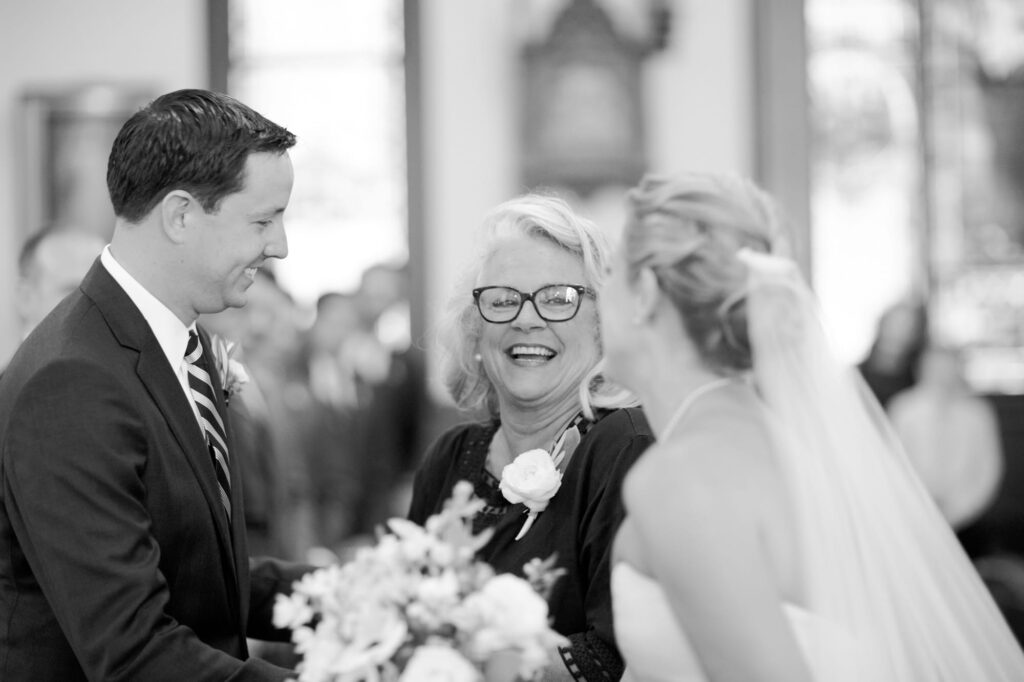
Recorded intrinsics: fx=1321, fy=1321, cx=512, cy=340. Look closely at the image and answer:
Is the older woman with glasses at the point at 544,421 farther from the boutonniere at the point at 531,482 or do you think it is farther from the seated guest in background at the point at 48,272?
the seated guest in background at the point at 48,272

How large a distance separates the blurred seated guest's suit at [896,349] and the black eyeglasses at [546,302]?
18.4 feet

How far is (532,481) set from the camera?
2.81 metres

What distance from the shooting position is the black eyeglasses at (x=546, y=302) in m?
3.07

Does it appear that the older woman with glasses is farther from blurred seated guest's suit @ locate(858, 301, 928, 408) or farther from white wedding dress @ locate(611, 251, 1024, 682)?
blurred seated guest's suit @ locate(858, 301, 928, 408)

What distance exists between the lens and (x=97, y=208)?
9.18m

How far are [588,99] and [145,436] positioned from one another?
22.0 feet

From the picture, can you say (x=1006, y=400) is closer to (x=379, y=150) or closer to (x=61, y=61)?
(x=379, y=150)

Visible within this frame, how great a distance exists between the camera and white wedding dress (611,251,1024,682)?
2.08m

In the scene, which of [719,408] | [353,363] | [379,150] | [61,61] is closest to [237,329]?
[353,363]

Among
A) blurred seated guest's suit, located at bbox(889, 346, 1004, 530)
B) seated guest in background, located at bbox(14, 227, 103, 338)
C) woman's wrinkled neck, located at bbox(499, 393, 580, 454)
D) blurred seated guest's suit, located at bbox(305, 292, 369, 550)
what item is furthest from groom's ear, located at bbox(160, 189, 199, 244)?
blurred seated guest's suit, located at bbox(889, 346, 1004, 530)

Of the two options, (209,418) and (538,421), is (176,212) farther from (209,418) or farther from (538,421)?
(538,421)

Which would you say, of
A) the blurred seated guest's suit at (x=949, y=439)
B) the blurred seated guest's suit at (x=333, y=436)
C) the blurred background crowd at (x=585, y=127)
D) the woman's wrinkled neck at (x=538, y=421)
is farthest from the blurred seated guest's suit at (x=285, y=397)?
the woman's wrinkled neck at (x=538, y=421)

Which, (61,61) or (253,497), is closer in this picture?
(253,497)

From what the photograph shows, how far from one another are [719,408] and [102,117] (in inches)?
310
